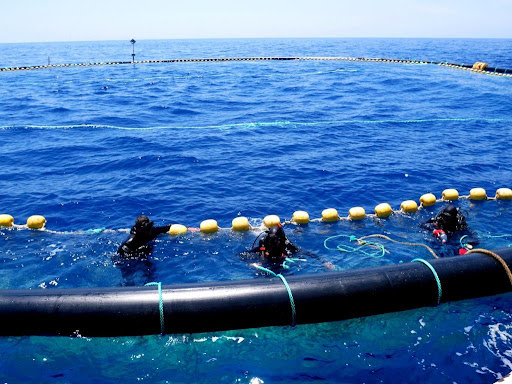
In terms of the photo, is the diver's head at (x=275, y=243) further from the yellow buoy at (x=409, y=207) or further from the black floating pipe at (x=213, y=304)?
the yellow buoy at (x=409, y=207)

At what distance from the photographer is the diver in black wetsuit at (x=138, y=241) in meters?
9.03

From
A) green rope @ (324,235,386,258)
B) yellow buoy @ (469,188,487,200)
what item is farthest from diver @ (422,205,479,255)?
yellow buoy @ (469,188,487,200)

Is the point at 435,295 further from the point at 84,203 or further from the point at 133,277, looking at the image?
the point at 84,203

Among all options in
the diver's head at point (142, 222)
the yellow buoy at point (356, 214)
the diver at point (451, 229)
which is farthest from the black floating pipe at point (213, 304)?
the yellow buoy at point (356, 214)

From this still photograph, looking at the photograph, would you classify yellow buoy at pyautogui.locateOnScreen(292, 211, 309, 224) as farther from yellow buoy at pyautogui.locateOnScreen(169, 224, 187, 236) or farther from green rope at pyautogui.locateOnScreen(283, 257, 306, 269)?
yellow buoy at pyautogui.locateOnScreen(169, 224, 187, 236)

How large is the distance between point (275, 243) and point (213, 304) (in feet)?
7.91

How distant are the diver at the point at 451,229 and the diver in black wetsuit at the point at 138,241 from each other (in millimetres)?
6371

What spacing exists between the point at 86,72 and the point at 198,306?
151 feet

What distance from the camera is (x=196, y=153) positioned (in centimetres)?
1827

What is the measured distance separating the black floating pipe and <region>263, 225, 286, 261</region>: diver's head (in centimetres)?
163

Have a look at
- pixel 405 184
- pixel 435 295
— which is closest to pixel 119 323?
pixel 435 295

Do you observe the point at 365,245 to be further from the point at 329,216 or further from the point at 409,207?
the point at 409,207

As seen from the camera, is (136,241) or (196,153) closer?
(136,241)

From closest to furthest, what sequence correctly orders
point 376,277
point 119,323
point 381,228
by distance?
point 119,323, point 376,277, point 381,228
